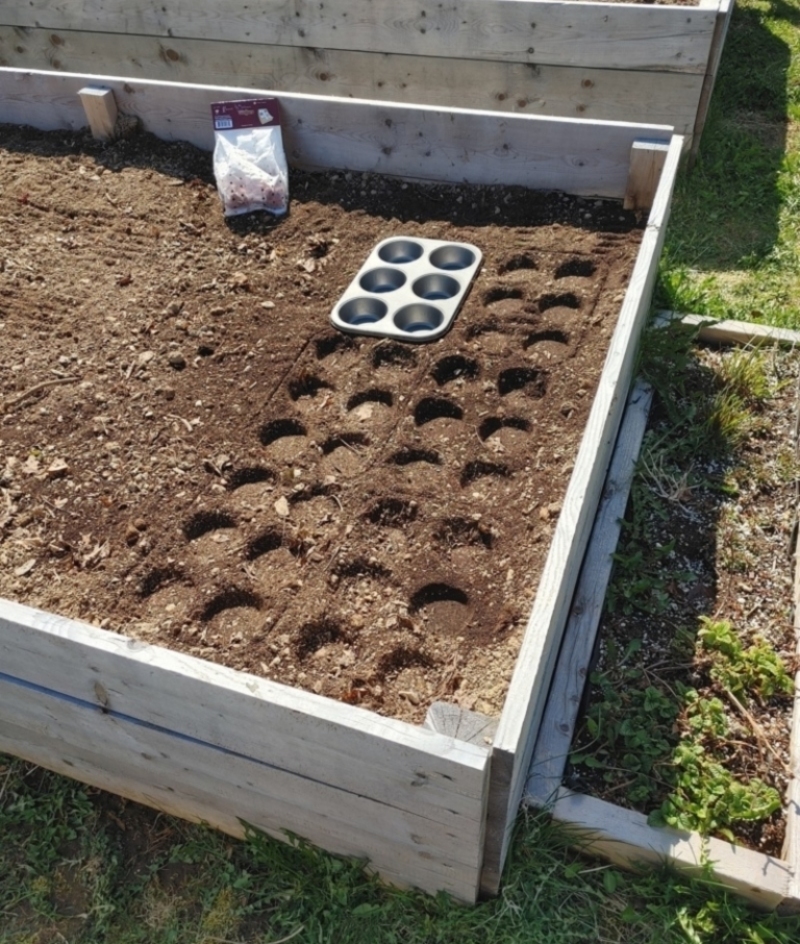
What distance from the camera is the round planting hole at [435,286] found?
9.53 ft

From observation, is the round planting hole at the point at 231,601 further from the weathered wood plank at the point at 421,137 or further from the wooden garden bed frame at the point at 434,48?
the wooden garden bed frame at the point at 434,48

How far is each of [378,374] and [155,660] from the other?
1.27m

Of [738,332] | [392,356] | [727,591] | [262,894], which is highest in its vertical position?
[392,356]

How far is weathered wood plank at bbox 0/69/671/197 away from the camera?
3.03 metres

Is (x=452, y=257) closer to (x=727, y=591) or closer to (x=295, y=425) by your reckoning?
(x=295, y=425)

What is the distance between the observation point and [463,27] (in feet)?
12.8

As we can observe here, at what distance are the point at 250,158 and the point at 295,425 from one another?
1404 millimetres

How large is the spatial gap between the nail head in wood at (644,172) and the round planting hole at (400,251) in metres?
0.77

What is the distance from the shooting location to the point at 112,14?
461cm

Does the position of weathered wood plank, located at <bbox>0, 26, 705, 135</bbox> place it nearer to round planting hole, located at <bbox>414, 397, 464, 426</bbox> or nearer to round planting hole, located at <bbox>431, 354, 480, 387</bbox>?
round planting hole, located at <bbox>431, 354, 480, 387</bbox>

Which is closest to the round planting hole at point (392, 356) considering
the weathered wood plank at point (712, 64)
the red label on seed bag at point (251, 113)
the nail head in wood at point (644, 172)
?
the nail head in wood at point (644, 172)

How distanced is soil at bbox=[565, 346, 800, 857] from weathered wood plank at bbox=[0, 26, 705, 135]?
166 cm

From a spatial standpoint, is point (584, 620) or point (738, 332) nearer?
point (584, 620)

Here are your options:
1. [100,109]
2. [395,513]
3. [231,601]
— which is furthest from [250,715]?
[100,109]
